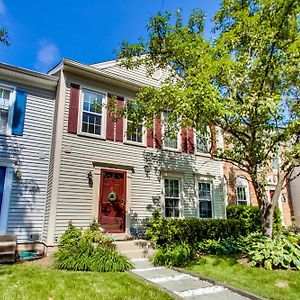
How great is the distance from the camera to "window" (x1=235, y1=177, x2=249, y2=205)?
582 inches

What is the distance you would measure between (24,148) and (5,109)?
4.88ft

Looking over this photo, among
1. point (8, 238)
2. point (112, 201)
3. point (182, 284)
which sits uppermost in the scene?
point (112, 201)

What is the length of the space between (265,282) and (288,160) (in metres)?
3.54

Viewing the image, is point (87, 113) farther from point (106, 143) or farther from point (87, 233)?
point (87, 233)

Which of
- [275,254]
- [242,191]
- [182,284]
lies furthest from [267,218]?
[242,191]

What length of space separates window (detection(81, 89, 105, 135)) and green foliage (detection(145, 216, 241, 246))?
13.4 ft

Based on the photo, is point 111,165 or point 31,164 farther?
point 111,165

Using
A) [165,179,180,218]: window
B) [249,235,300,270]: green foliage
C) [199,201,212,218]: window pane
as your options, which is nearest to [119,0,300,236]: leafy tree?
[249,235,300,270]: green foliage

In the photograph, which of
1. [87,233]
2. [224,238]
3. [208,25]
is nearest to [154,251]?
[87,233]

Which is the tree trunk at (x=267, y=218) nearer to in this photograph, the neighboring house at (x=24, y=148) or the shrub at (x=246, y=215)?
the shrub at (x=246, y=215)

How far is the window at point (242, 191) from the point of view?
14781mm

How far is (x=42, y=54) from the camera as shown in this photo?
12.0 meters

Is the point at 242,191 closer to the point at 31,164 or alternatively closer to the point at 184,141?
the point at 184,141

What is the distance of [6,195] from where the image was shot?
28.1 feet
